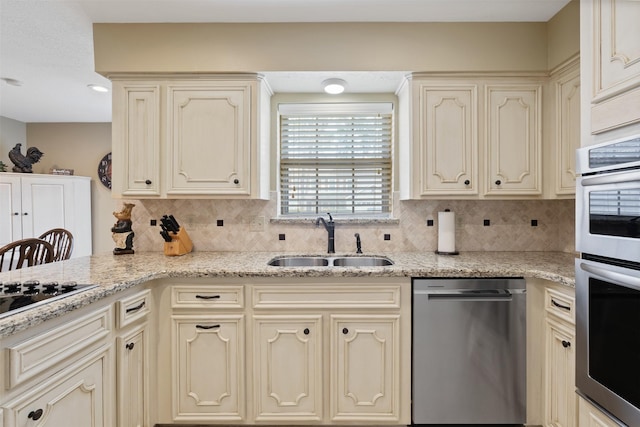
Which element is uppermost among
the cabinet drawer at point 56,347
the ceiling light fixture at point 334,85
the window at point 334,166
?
the ceiling light fixture at point 334,85

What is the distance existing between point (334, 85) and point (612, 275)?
1918 millimetres

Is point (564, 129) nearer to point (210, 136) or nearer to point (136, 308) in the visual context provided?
point (210, 136)

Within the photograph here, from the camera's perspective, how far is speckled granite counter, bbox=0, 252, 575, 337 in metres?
1.55

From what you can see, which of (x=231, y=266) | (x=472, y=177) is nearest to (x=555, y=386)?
(x=472, y=177)

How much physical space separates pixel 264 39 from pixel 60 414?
2.21m

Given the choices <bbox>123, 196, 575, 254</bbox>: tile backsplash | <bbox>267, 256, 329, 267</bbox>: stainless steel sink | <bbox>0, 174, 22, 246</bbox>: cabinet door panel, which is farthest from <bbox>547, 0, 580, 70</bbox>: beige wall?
<bbox>0, 174, 22, 246</bbox>: cabinet door panel

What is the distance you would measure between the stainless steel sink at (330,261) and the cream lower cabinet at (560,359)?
1.01 metres

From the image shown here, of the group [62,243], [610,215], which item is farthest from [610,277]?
[62,243]

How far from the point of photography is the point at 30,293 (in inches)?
50.4

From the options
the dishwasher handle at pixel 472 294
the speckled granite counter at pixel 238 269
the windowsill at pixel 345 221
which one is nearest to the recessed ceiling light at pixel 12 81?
the speckled granite counter at pixel 238 269

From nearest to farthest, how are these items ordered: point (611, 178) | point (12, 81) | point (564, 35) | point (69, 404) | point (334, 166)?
1. point (611, 178)
2. point (69, 404)
3. point (564, 35)
4. point (334, 166)
5. point (12, 81)

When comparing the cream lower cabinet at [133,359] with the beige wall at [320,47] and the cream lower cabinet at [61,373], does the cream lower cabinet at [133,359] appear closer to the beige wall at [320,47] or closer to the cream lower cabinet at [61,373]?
the cream lower cabinet at [61,373]

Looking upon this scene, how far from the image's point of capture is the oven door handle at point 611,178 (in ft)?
3.33

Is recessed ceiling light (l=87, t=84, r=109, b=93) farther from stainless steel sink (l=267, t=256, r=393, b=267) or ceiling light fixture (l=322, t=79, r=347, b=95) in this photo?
stainless steel sink (l=267, t=256, r=393, b=267)
